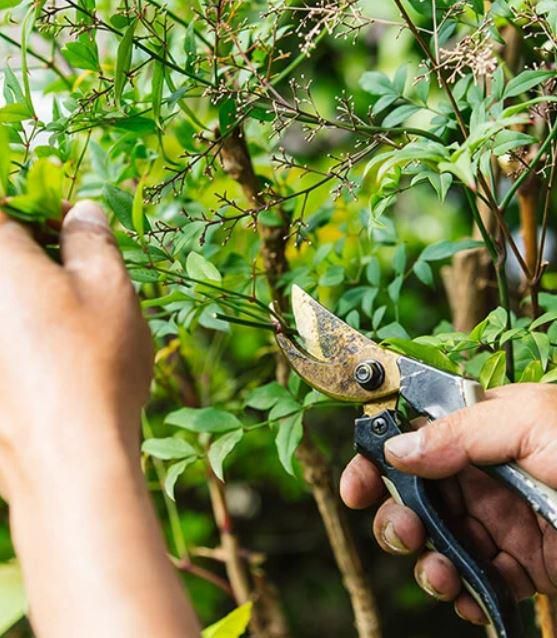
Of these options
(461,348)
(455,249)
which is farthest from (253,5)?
(461,348)

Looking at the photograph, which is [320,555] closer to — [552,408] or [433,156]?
[552,408]

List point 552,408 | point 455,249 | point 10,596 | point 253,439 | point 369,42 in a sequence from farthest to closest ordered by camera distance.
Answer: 1. point 369,42
2. point 253,439
3. point 10,596
4. point 455,249
5. point 552,408

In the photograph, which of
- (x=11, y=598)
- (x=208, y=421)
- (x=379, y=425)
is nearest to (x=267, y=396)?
(x=208, y=421)

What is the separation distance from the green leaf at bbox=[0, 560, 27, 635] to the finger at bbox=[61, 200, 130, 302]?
52cm

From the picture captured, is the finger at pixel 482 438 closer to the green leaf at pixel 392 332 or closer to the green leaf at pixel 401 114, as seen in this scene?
the green leaf at pixel 392 332

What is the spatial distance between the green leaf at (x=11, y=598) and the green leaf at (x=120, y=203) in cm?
45

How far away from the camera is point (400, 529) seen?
0.92 metres

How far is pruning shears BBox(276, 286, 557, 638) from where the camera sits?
0.85 metres

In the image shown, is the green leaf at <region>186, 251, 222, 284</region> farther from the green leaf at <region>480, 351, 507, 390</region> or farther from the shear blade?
the green leaf at <region>480, 351, 507, 390</region>

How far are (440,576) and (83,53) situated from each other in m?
0.50

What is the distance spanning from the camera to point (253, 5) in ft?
4.04

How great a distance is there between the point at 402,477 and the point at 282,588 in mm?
1246

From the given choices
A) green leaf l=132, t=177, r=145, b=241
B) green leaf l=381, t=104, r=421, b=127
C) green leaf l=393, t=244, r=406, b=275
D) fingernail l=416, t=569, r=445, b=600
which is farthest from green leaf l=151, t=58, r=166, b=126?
fingernail l=416, t=569, r=445, b=600

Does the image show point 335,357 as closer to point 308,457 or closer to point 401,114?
point 401,114
